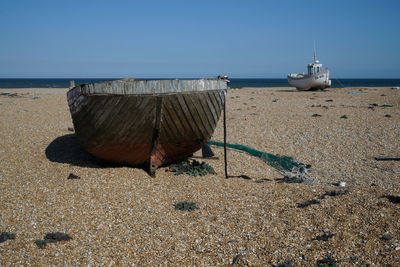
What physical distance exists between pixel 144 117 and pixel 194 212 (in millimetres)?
2376

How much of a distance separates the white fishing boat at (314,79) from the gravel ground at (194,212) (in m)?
29.6

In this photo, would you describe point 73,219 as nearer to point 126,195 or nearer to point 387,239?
point 126,195

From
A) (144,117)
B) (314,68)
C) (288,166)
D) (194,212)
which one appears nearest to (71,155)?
(144,117)

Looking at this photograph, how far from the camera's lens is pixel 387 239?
14.7 ft

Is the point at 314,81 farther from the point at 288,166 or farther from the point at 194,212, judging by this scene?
the point at 194,212

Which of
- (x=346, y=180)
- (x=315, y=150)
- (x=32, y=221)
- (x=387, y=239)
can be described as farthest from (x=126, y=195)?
(x=315, y=150)

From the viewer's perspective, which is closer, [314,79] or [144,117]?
[144,117]

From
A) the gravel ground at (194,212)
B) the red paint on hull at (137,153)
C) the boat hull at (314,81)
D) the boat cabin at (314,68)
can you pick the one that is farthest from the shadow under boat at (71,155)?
the boat cabin at (314,68)

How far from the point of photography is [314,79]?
37.3 m

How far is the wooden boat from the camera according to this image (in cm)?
665

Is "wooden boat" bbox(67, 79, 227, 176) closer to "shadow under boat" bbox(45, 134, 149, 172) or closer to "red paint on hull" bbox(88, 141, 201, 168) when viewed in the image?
"red paint on hull" bbox(88, 141, 201, 168)

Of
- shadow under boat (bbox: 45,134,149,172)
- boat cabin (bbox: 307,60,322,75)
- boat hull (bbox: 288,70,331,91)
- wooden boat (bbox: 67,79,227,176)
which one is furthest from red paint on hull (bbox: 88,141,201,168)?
boat cabin (bbox: 307,60,322,75)

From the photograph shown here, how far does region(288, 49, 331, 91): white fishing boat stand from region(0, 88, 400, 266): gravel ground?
2956 centimetres

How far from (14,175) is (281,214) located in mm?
6050
